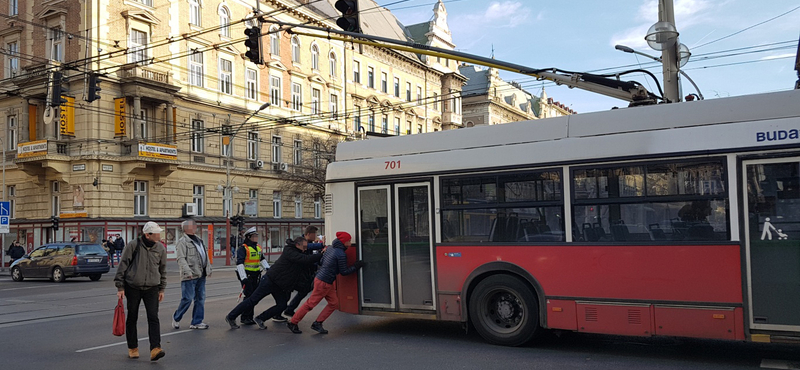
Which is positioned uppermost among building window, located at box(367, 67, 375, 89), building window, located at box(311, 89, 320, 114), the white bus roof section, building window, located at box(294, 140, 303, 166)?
building window, located at box(367, 67, 375, 89)

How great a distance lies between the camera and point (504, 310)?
→ 865cm

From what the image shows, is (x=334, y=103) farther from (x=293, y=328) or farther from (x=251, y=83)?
(x=293, y=328)

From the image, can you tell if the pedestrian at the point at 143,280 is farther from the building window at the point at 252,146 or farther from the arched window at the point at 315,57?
the arched window at the point at 315,57

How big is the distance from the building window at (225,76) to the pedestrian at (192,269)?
3127 cm

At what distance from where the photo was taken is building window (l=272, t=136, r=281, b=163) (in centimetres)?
4462

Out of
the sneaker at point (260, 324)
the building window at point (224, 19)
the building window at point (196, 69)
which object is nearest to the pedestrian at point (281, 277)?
the sneaker at point (260, 324)

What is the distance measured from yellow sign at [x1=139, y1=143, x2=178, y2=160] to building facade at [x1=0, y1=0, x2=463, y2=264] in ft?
0.23

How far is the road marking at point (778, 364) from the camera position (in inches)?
277

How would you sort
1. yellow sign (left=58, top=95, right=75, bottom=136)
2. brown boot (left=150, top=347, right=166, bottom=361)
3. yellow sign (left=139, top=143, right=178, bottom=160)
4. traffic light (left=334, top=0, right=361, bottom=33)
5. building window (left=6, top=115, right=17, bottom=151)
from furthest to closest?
1. building window (left=6, top=115, right=17, bottom=151)
2. yellow sign (left=139, top=143, right=178, bottom=160)
3. yellow sign (left=58, top=95, right=75, bottom=136)
4. traffic light (left=334, top=0, right=361, bottom=33)
5. brown boot (left=150, top=347, right=166, bottom=361)

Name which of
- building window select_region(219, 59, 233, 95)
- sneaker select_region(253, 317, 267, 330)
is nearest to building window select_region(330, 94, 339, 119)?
building window select_region(219, 59, 233, 95)

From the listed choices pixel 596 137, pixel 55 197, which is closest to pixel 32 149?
pixel 55 197

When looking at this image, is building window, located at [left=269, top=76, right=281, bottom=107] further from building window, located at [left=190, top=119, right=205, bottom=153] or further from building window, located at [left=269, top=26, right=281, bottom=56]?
building window, located at [left=190, top=119, right=205, bottom=153]

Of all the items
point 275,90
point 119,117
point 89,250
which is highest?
point 275,90

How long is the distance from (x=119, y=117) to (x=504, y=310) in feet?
95.8
